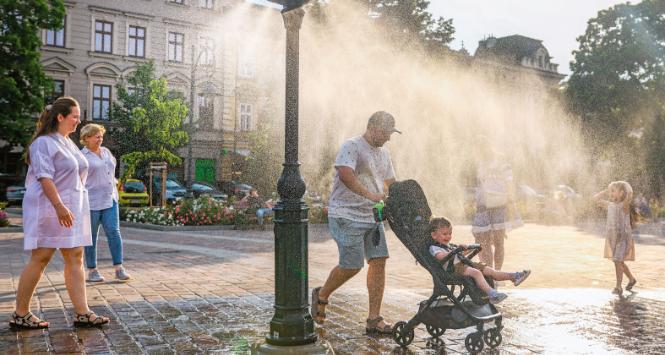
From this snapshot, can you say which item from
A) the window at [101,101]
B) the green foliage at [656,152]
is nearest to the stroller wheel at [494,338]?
the green foliage at [656,152]

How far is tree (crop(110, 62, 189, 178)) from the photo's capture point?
31203 mm

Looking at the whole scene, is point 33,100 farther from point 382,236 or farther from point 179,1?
point 382,236

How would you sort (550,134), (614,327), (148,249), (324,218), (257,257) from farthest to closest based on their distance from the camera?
(550,134)
(324,218)
(148,249)
(257,257)
(614,327)

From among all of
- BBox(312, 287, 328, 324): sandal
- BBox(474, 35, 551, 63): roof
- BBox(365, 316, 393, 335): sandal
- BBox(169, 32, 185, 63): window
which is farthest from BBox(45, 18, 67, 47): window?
BBox(474, 35, 551, 63): roof

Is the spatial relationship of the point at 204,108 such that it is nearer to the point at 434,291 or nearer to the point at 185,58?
the point at 185,58

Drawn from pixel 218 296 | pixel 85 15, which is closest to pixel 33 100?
pixel 85 15

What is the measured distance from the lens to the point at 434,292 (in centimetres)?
465

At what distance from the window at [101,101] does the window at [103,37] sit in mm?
2305

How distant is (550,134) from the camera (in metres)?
43.5

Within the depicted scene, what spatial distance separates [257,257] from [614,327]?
6.40 meters

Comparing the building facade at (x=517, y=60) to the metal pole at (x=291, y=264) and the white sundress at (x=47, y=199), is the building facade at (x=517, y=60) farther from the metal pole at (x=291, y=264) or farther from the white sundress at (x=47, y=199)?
the metal pole at (x=291, y=264)

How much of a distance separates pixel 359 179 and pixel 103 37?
36565 millimetres

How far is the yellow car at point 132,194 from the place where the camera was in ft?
86.5

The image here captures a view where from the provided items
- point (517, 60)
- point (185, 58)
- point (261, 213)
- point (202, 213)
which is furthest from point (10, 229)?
point (517, 60)
